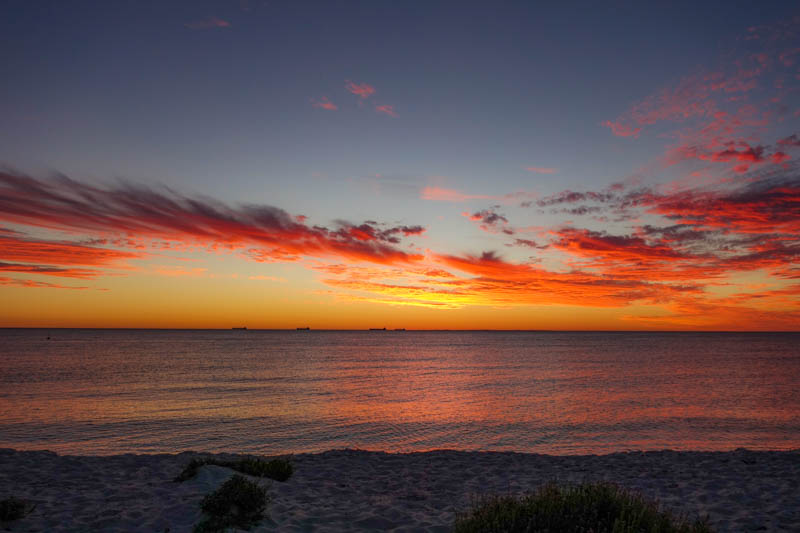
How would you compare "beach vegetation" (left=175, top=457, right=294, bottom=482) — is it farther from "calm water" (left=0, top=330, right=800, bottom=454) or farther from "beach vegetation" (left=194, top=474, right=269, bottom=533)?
"calm water" (left=0, top=330, right=800, bottom=454)

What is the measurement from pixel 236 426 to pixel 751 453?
22.6 meters

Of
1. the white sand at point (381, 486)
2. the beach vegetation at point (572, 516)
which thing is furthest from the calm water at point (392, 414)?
the beach vegetation at point (572, 516)

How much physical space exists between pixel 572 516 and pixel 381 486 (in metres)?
6.50

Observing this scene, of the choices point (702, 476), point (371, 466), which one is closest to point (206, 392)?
point (371, 466)

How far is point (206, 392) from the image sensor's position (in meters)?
38.2

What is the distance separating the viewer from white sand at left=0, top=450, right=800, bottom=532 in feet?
29.5

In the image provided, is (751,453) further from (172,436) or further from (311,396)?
(311,396)

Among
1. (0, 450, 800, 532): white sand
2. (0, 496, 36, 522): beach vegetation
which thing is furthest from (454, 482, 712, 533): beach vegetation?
(0, 496, 36, 522): beach vegetation

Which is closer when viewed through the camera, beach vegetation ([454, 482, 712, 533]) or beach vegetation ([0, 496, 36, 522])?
beach vegetation ([454, 482, 712, 533])

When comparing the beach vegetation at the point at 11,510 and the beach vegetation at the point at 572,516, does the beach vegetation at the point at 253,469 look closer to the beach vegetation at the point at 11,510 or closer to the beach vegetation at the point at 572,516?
the beach vegetation at the point at 11,510

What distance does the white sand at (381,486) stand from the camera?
9.00m

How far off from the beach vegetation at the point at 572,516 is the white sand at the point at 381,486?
1845mm

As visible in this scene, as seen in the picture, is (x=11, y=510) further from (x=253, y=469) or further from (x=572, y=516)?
(x=572, y=516)

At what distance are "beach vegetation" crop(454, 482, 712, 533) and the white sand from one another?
184cm
